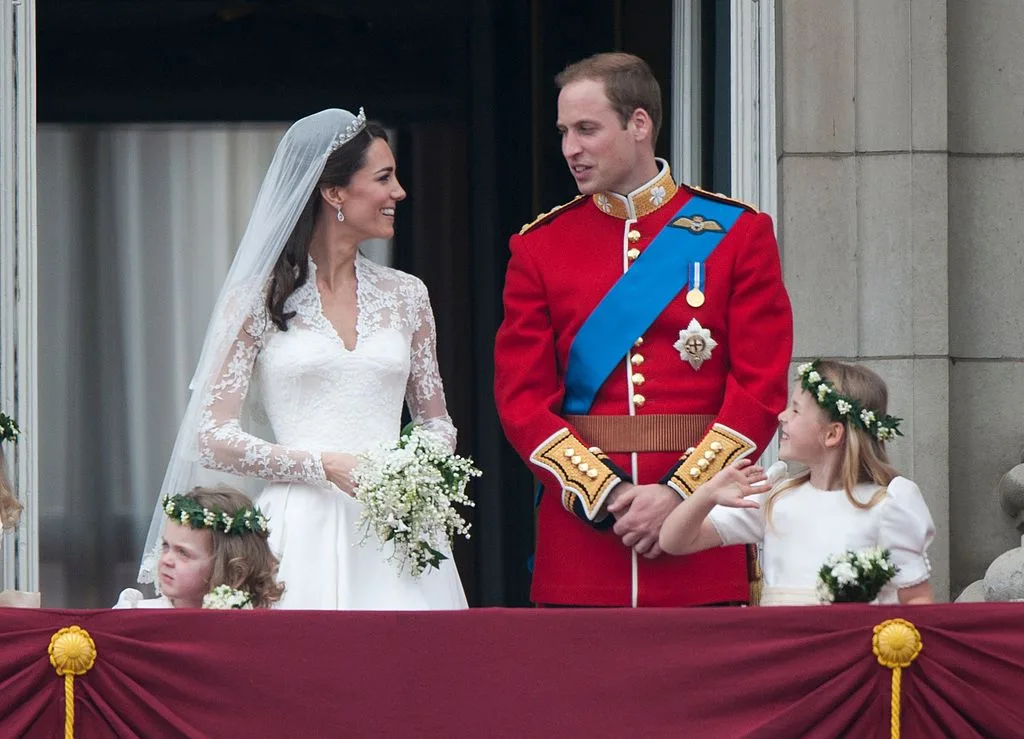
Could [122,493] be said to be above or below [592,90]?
below

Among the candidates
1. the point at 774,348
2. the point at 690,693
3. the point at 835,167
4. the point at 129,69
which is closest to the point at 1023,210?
the point at 835,167

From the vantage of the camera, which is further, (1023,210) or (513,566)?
(513,566)

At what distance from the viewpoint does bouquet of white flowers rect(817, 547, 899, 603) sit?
382 cm

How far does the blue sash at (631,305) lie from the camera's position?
4.32 m

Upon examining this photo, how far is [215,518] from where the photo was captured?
4398 mm

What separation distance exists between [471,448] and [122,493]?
1.44 metres

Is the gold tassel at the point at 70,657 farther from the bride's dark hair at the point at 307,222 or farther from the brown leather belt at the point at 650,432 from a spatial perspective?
the bride's dark hair at the point at 307,222

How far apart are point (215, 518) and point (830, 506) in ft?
4.49

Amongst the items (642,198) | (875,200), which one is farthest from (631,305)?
(875,200)

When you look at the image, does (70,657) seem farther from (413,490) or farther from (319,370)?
(319,370)

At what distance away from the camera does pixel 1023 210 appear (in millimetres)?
6180

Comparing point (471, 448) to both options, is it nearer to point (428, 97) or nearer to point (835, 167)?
point (428, 97)

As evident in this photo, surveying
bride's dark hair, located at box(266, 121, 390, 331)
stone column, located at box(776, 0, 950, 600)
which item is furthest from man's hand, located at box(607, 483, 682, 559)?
stone column, located at box(776, 0, 950, 600)

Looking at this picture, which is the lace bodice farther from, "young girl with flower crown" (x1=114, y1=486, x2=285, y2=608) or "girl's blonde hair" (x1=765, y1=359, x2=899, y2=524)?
"girl's blonde hair" (x1=765, y1=359, x2=899, y2=524)
